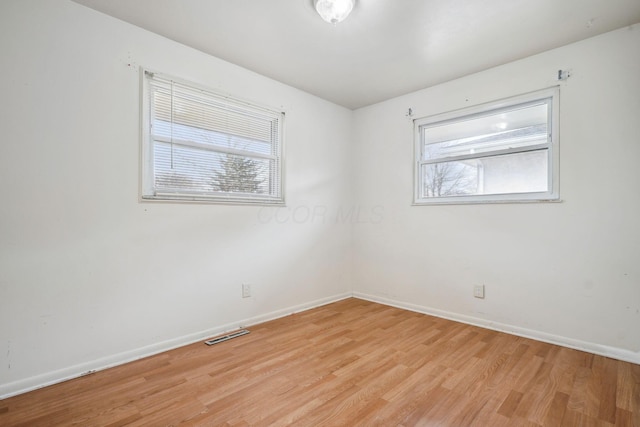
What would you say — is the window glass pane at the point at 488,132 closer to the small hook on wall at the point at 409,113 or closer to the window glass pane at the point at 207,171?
the small hook on wall at the point at 409,113

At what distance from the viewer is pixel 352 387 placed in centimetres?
199

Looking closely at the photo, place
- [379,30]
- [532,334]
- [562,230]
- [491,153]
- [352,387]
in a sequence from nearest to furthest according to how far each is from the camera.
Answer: [352,387] < [379,30] < [562,230] < [532,334] < [491,153]

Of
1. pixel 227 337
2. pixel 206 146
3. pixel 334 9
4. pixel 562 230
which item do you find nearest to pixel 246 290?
pixel 227 337

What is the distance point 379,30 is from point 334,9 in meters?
0.51

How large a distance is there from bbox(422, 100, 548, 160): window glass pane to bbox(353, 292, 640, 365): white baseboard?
171cm

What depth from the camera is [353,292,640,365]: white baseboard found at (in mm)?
2383

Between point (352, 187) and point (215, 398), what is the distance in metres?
3.07

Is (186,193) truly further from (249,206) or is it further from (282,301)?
(282,301)

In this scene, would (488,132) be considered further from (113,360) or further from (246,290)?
(113,360)

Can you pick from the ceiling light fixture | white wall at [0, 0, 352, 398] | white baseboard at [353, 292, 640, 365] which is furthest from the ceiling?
white baseboard at [353, 292, 640, 365]

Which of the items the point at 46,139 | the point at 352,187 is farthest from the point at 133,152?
the point at 352,187

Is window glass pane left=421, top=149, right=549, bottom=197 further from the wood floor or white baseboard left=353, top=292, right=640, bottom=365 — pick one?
the wood floor

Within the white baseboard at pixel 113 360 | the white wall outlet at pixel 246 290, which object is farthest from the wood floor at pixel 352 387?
the white wall outlet at pixel 246 290

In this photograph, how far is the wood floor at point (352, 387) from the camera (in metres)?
1.69
